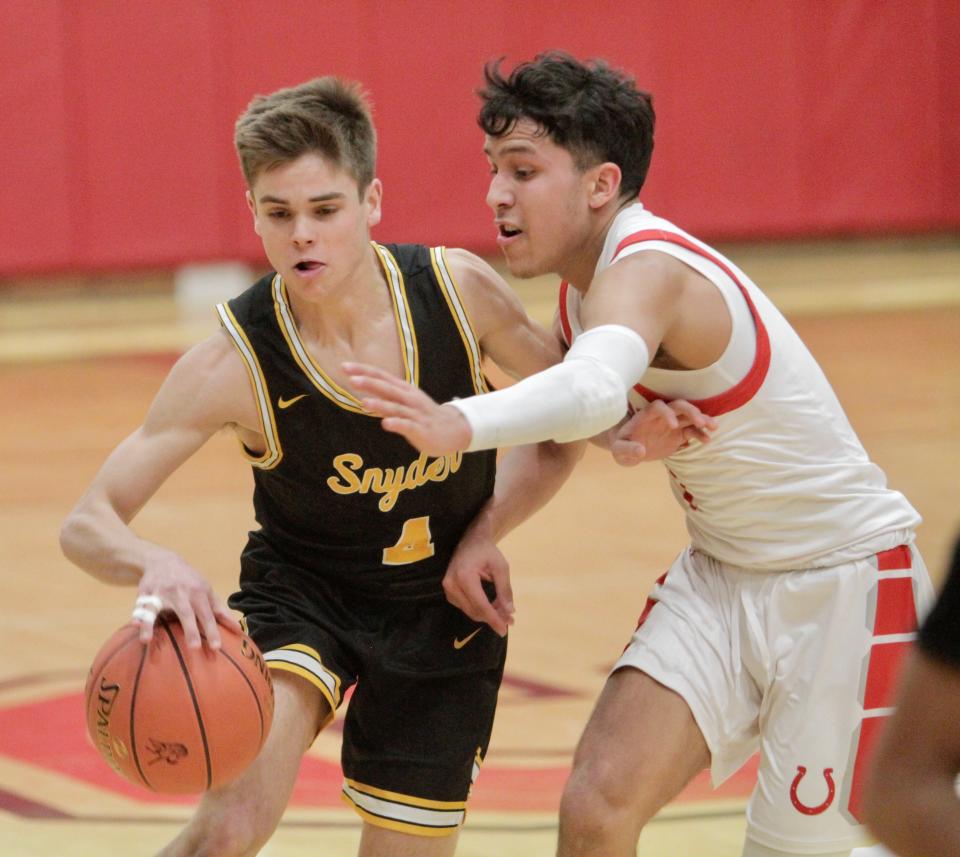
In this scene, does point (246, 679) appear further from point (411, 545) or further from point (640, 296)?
point (640, 296)

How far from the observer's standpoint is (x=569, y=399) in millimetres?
3230

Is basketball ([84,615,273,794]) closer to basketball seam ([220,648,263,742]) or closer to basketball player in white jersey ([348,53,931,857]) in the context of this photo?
basketball seam ([220,648,263,742])

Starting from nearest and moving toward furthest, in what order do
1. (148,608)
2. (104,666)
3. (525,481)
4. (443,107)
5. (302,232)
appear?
(148,608) < (104,666) < (302,232) < (525,481) < (443,107)

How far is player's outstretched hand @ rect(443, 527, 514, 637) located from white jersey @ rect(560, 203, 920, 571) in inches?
18.5

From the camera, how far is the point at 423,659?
13.0 ft

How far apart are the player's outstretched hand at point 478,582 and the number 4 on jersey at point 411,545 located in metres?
0.08

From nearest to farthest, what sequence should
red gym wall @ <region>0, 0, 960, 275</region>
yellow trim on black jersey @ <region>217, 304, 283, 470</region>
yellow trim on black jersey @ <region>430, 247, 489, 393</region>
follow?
yellow trim on black jersey @ <region>217, 304, 283, 470</region>
yellow trim on black jersey @ <region>430, 247, 489, 393</region>
red gym wall @ <region>0, 0, 960, 275</region>

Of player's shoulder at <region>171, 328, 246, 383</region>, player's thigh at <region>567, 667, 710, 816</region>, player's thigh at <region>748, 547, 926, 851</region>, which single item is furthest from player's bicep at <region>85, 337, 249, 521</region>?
player's thigh at <region>748, 547, 926, 851</region>

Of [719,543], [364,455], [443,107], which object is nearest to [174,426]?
[364,455]

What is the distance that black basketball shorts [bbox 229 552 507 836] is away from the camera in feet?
12.9

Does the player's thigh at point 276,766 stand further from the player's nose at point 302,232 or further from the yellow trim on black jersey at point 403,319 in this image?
the player's nose at point 302,232

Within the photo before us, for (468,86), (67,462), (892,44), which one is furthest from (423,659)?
(892,44)

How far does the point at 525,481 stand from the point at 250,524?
4.33 metres

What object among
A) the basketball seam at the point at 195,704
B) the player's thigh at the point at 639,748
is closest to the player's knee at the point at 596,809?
the player's thigh at the point at 639,748
